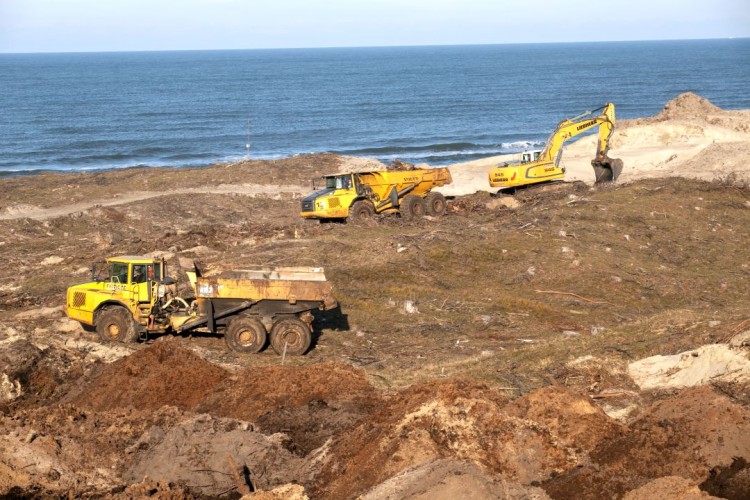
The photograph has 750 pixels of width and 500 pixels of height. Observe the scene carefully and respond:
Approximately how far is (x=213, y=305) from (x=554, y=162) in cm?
2077

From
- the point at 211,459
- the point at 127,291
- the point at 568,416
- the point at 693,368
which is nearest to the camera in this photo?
the point at 211,459

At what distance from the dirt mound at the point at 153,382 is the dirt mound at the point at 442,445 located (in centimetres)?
407

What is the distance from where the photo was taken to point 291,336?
19.6 m

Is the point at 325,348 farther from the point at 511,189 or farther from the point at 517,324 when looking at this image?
the point at 511,189

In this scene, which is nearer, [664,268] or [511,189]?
[664,268]

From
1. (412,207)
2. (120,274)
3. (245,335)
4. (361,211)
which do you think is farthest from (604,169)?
(120,274)

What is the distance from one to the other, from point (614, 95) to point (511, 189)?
77.2m

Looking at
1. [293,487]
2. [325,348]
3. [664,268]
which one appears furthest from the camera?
[664,268]

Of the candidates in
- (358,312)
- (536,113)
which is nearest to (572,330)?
(358,312)

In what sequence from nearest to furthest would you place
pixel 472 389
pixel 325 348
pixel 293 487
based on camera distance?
pixel 293 487 < pixel 472 389 < pixel 325 348

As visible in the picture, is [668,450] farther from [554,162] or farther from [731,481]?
[554,162]

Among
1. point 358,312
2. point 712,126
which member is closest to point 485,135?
point 712,126

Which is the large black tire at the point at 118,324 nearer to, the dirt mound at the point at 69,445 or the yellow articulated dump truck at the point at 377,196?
the dirt mound at the point at 69,445

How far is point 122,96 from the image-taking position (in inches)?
4515
